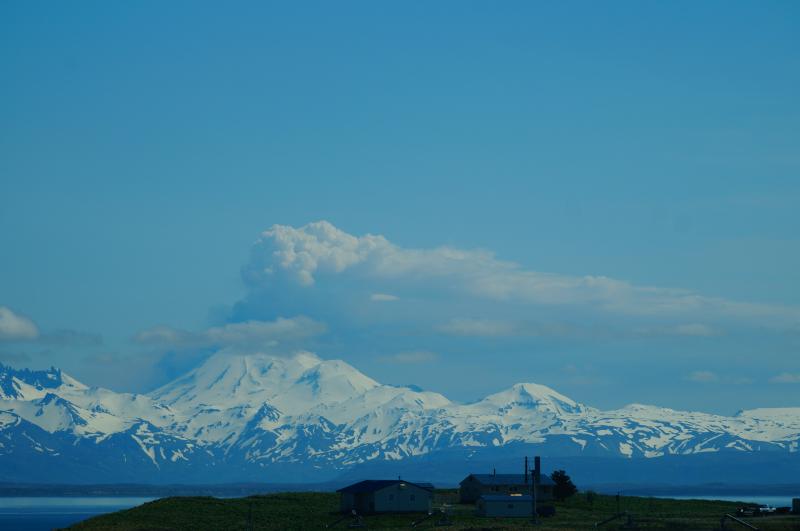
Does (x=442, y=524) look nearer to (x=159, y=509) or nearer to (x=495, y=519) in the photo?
(x=495, y=519)

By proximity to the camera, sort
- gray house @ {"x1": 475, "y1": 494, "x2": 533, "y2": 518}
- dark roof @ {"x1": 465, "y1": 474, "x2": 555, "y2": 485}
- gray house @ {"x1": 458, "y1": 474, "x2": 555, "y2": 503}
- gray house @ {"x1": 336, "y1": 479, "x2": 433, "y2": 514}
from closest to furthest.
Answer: gray house @ {"x1": 475, "y1": 494, "x2": 533, "y2": 518}
gray house @ {"x1": 336, "y1": 479, "x2": 433, "y2": 514}
gray house @ {"x1": 458, "y1": 474, "x2": 555, "y2": 503}
dark roof @ {"x1": 465, "y1": 474, "x2": 555, "y2": 485}

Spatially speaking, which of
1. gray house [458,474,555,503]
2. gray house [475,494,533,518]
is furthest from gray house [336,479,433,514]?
gray house [458,474,555,503]

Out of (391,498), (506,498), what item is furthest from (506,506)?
(391,498)

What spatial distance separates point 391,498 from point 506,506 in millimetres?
12470

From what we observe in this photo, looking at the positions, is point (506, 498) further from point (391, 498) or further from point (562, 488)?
point (562, 488)

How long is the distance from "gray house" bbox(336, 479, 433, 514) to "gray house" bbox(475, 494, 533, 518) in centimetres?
644

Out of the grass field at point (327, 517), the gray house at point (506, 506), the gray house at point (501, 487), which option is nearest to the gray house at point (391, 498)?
the grass field at point (327, 517)

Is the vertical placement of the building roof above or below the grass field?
above

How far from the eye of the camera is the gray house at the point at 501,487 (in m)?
147

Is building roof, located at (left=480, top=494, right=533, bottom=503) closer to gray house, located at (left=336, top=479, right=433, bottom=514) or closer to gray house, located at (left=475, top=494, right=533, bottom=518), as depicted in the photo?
gray house, located at (left=475, top=494, right=533, bottom=518)

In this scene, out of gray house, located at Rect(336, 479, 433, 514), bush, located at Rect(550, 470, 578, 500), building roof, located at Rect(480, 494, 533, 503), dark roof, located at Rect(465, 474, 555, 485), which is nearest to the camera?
building roof, located at Rect(480, 494, 533, 503)

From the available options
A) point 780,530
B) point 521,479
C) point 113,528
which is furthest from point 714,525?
point 113,528

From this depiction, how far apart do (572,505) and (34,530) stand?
86112 millimetres

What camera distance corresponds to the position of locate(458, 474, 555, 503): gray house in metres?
147
